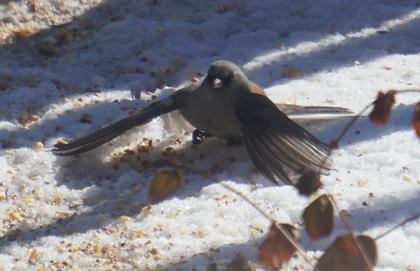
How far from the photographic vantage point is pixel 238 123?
470 centimetres

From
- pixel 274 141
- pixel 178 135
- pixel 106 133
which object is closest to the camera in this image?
pixel 274 141

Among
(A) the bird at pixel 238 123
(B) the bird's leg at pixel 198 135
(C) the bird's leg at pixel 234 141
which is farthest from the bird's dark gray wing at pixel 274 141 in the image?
(B) the bird's leg at pixel 198 135

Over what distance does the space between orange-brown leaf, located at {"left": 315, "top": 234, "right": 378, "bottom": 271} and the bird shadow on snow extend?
128 centimetres

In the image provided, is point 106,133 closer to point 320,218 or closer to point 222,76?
point 222,76

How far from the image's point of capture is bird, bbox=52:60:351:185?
172 inches

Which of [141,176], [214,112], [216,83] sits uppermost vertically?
[216,83]

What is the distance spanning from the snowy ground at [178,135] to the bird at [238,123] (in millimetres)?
119

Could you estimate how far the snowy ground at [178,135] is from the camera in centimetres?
380

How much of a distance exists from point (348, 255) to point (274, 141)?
2.15 meters

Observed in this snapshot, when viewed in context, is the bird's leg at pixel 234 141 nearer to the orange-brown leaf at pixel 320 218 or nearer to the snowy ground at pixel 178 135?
the snowy ground at pixel 178 135

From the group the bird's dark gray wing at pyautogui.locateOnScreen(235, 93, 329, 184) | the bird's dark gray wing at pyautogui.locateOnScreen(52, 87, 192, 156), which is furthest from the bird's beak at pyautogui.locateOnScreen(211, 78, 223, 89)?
the bird's dark gray wing at pyautogui.locateOnScreen(52, 87, 192, 156)

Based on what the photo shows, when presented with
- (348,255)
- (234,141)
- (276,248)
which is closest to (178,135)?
(234,141)

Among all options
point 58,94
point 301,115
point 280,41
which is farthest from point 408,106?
point 58,94

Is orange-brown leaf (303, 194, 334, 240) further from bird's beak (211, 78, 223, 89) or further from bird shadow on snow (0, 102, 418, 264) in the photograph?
bird's beak (211, 78, 223, 89)
